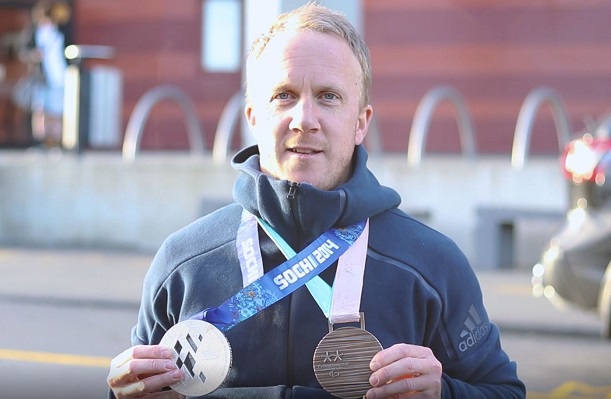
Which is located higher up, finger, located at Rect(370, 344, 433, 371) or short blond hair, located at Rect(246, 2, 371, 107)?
short blond hair, located at Rect(246, 2, 371, 107)

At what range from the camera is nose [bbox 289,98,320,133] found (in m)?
2.62

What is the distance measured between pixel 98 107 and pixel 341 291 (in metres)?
12.6

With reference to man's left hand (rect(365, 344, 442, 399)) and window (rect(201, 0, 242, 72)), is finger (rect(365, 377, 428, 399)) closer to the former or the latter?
man's left hand (rect(365, 344, 442, 399))

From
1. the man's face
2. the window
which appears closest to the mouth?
the man's face

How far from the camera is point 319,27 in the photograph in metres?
2.66

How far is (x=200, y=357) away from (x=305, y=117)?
1.67 feet

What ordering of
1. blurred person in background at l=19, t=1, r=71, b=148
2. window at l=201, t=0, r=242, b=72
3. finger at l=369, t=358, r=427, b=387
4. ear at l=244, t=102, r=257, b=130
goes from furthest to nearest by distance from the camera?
window at l=201, t=0, r=242, b=72, blurred person in background at l=19, t=1, r=71, b=148, ear at l=244, t=102, r=257, b=130, finger at l=369, t=358, r=427, b=387

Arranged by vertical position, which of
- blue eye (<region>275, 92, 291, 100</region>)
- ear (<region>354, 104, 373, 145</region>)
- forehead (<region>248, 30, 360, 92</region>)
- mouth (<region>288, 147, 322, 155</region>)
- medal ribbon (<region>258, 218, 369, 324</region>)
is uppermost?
forehead (<region>248, 30, 360, 92</region>)

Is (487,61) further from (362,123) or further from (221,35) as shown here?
(362,123)

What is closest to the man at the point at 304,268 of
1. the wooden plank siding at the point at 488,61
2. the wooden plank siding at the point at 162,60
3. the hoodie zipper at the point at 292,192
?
the hoodie zipper at the point at 292,192

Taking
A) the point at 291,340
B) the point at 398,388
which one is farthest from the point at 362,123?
the point at 398,388

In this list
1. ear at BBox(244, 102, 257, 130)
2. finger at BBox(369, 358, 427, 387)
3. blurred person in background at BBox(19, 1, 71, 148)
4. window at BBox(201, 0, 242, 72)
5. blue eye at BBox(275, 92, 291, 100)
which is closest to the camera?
finger at BBox(369, 358, 427, 387)

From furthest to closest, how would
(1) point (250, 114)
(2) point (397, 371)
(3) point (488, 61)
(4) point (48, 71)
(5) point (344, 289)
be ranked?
(3) point (488, 61)
(4) point (48, 71)
(1) point (250, 114)
(5) point (344, 289)
(2) point (397, 371)

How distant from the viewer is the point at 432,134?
60.7 feet
